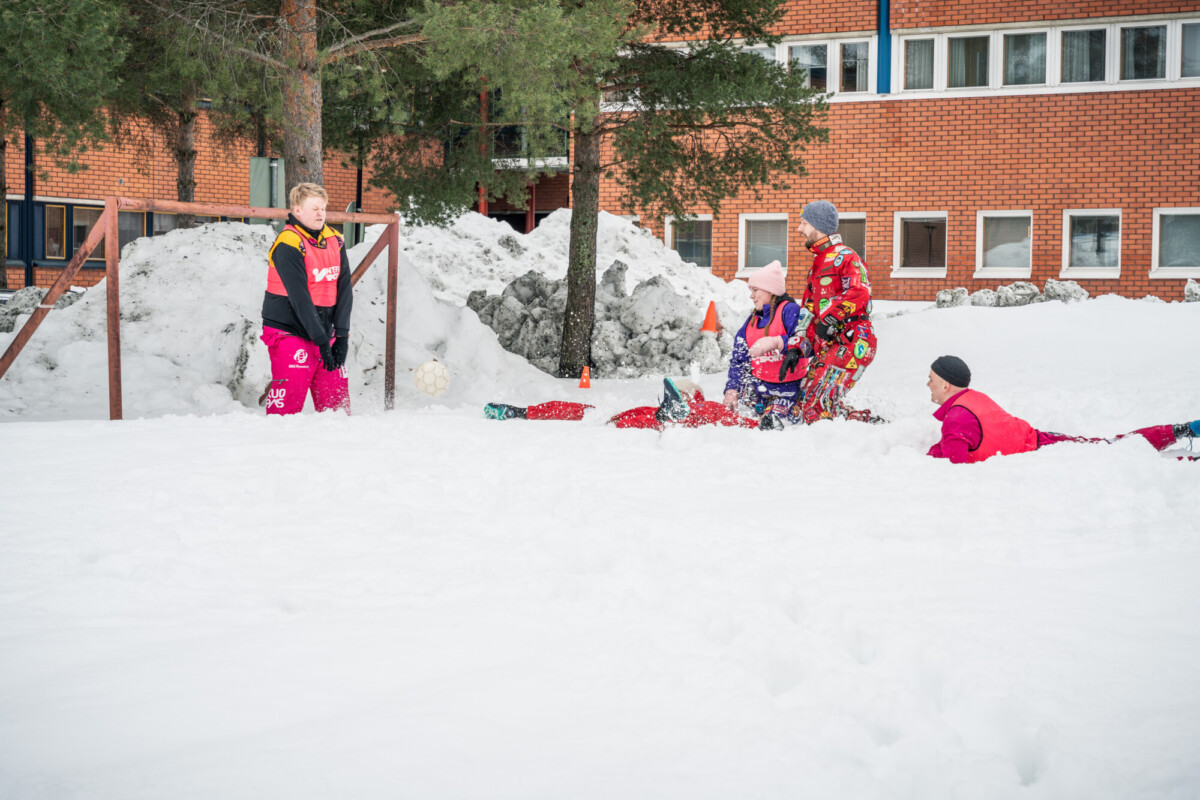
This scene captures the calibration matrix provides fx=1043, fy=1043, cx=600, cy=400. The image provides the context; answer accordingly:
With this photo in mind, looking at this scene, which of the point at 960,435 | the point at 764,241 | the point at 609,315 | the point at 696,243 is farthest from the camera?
the point at 696,243

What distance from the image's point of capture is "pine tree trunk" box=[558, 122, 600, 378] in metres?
11.8

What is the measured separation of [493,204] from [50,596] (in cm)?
3039

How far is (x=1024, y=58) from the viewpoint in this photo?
19125mm

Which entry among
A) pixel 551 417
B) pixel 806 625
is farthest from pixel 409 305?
pixel 806 625

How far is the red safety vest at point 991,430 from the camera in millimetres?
5199

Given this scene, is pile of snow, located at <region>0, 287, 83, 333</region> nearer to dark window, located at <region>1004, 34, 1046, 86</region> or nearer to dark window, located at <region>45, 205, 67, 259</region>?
dark window, located at <region>45, 205, 67, 259</region>

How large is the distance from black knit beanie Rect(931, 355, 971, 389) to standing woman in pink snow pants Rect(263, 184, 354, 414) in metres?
3.53

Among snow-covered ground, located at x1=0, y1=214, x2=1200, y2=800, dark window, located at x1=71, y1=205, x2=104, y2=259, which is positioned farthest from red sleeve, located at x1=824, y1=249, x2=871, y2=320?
dark window, located at x1=71, y1=205, x2=104, y2=259

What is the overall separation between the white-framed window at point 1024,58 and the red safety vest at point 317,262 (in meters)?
16.4

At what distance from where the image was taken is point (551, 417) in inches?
287

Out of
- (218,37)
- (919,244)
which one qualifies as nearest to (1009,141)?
(919,244)

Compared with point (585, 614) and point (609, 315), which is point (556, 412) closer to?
point (585, 614)

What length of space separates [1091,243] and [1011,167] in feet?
6.68

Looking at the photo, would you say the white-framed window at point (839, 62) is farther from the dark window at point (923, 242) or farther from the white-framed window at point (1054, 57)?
the dark window at point (923, 242)
